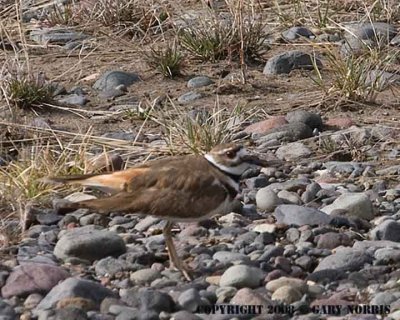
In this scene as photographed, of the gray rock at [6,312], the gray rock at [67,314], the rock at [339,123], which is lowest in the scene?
the rock at [339,123]

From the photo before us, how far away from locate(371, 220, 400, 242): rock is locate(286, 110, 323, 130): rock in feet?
7.44

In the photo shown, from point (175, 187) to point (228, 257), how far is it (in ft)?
1.47

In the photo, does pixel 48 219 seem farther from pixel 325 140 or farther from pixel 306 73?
pixel 306 73

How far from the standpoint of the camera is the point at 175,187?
5.49 metres

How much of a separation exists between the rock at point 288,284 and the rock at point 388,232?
820 millimetres

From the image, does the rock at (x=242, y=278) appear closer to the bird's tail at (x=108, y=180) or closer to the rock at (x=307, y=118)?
the bird's tail at (x=108, y=180)

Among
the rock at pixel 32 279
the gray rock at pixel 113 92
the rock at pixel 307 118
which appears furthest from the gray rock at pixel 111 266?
the gray rock at pixel 113 92

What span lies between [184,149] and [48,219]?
138 cm

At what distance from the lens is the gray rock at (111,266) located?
5.57 m

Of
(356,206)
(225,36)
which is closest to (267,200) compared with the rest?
(356,206)

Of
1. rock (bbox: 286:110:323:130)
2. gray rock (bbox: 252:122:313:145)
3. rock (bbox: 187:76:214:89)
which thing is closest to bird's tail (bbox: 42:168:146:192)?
gray rock (bbox: 252:122:313:145)

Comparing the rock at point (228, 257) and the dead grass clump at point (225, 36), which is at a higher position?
the rock at point (228, 257)

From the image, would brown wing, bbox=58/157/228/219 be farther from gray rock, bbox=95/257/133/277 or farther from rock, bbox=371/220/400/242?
rock, bbox=371/220/400/242

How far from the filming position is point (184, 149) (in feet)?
24.9
